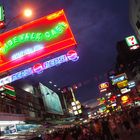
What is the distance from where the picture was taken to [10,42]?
19281 millimetres

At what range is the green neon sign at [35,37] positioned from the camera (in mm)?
18922

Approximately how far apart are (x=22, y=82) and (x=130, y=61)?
2847 inches

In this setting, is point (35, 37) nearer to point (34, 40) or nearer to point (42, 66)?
point (34, 40)

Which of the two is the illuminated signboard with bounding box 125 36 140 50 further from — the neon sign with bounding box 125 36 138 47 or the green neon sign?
the green neon sign

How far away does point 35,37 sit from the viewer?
63.4ft

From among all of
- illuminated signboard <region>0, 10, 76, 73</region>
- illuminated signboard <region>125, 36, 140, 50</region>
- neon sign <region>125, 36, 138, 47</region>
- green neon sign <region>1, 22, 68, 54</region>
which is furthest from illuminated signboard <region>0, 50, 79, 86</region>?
neon sign <region>125, 36, 138, 47</region>

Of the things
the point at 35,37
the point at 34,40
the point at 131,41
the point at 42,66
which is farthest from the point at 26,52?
the point at 131,41

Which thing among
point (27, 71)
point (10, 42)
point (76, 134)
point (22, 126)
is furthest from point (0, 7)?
point (76, 134)

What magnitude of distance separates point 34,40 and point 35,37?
256 millimetres

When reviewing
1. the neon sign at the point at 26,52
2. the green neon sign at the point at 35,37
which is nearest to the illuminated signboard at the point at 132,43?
the green neon sign at the point at 35,37

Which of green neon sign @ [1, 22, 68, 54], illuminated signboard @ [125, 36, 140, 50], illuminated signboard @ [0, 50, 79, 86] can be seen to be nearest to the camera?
illuminated signboard @ [0, 50, 79, 86]

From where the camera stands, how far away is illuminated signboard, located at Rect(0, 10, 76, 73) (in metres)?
18.3

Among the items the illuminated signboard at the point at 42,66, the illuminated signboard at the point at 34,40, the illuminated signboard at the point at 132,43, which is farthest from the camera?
the illuminated signboard at the point at 132,43

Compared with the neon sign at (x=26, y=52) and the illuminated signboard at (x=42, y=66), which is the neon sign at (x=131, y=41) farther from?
the illuminated signboard at (x=42, y=66)
